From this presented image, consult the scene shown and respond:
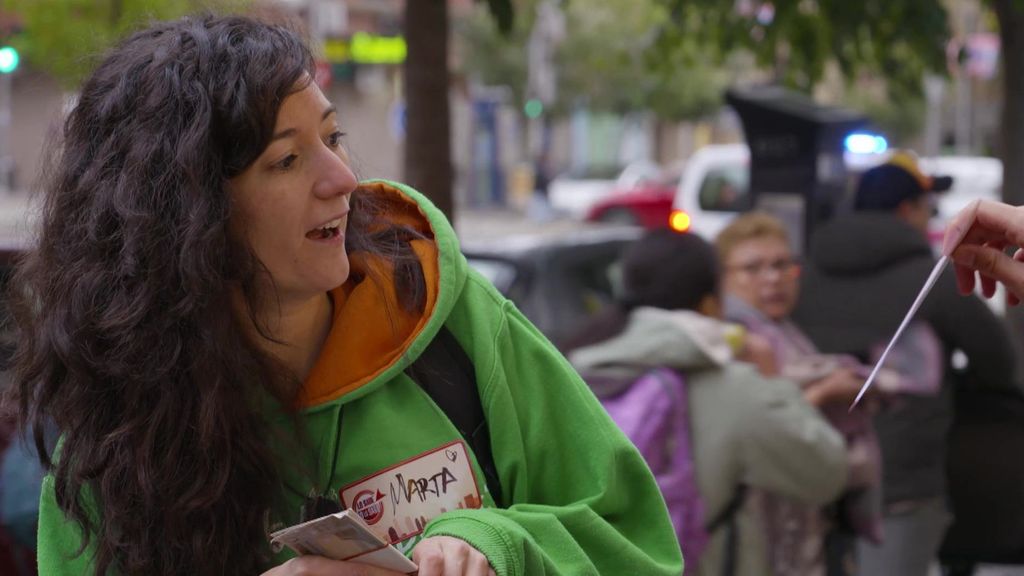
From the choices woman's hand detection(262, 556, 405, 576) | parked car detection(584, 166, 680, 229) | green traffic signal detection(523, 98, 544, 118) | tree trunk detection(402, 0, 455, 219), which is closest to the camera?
woman's hand detection(262, 556, 405, 576)

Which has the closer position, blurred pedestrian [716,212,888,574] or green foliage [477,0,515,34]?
blurred pedestrian [716,212,888,574]

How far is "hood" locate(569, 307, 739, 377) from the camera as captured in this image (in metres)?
3.71

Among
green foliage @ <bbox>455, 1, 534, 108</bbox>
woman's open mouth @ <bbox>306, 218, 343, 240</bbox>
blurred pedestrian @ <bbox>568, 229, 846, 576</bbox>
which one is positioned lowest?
green foliage @ <bbox>455, 1, 534, 108</bbox>

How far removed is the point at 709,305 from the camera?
4121 mm

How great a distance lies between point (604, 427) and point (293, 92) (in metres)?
0.60

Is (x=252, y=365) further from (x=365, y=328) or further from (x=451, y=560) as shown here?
(x=451, y=560)

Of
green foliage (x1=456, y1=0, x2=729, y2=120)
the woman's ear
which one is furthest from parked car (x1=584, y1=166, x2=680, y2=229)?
the woman's ear

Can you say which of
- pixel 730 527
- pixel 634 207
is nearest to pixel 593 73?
pixel 634 207

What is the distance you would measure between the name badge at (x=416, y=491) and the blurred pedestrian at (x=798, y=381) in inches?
81.0

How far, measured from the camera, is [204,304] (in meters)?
1.93

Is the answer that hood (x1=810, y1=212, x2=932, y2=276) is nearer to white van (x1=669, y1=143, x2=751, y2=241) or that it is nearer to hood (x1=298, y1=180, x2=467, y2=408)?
hood (x1=298, y1=180, x2=467, y2=408)

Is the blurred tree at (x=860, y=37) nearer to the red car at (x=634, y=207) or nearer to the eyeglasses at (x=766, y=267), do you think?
the eyeglasses at (x=766, y=267)

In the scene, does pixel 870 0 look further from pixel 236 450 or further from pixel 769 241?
pixel 236 450

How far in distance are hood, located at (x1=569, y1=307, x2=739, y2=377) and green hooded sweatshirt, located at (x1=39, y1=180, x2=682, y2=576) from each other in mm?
1658
